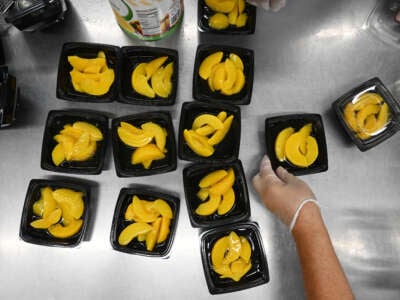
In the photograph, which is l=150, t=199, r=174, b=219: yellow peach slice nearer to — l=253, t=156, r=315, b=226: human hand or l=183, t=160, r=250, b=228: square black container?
l=183, t=160, r=250, b=228: square black container

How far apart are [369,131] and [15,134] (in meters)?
0.98

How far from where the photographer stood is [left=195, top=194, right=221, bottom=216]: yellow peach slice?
3.16 feet

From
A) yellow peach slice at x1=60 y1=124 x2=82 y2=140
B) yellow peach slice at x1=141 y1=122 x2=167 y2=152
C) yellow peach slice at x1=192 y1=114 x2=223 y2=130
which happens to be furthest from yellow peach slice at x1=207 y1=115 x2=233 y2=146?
yellow peach slice at x1=60 y1=124 x2=82 y2=140

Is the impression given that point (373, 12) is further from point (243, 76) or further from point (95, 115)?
point (95, 115)

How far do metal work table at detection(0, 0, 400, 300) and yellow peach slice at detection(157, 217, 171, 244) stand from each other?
0.09 m

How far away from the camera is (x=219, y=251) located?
97 cm

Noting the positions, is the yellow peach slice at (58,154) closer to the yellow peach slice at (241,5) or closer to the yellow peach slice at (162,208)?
the yellow peach slice at (162,208)

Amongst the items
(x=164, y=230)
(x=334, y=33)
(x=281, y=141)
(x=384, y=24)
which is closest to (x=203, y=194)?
(x=164, y=230)

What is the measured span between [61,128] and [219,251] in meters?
0.52

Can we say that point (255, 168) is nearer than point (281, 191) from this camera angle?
No

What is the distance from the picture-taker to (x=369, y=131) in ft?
3.31

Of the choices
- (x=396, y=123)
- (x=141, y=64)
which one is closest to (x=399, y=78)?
(x=396, y=123)

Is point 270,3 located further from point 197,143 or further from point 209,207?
point 209,207

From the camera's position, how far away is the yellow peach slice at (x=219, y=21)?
1008 millimetres
